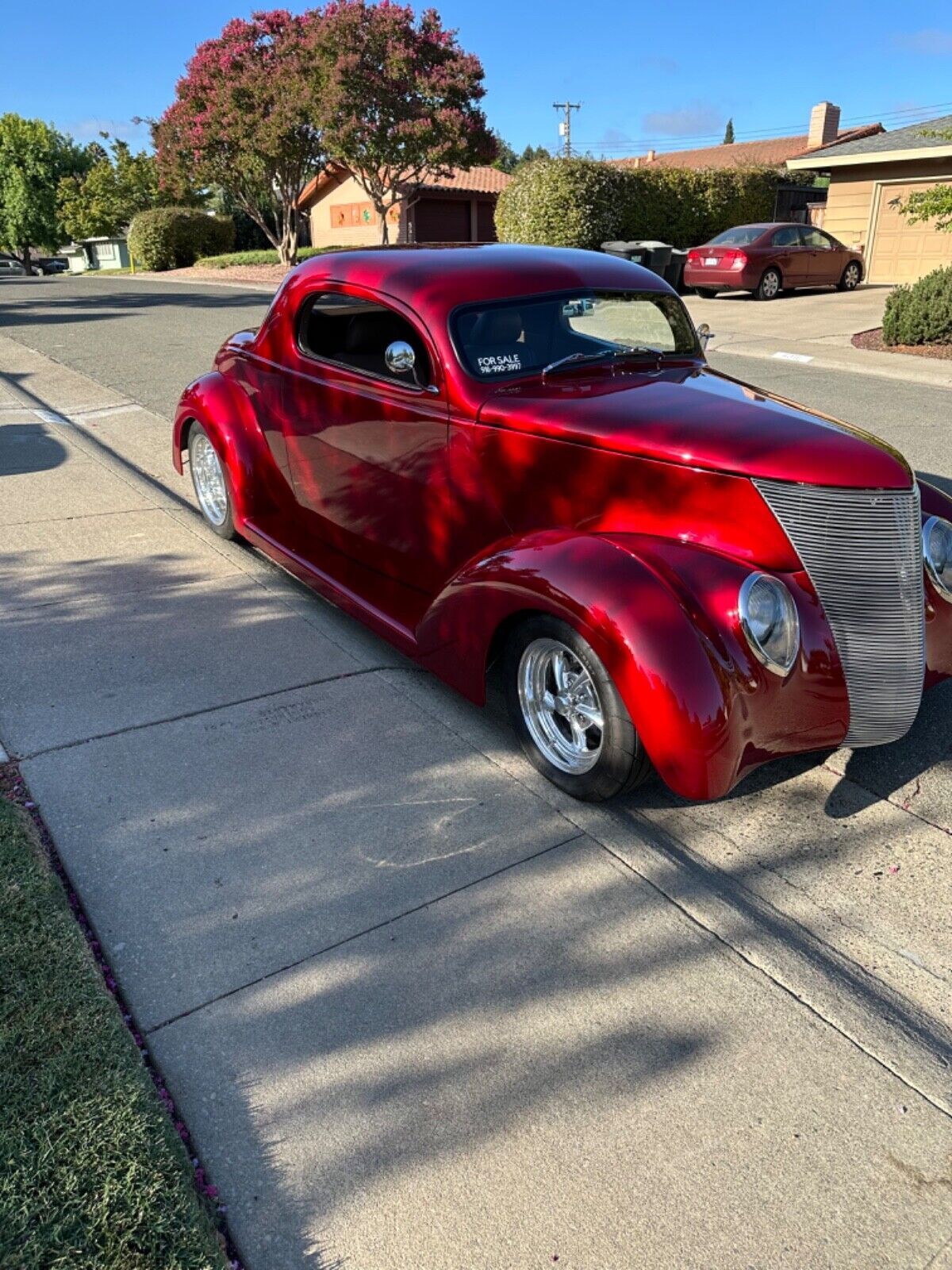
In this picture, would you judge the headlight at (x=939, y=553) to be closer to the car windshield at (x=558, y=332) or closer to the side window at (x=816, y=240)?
the car windshield at (x=558, y=332)

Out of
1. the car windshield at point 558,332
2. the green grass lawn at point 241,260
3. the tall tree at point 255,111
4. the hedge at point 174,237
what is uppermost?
the tall tree at point 255,111

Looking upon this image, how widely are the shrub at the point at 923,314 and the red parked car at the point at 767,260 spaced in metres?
5.96

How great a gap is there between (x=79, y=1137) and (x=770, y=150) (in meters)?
50.5

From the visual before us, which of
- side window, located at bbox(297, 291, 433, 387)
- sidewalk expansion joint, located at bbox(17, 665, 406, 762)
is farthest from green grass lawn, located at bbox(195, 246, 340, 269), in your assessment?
sidewalk expansion joint, located at bbox(17, 665, 406, 762)

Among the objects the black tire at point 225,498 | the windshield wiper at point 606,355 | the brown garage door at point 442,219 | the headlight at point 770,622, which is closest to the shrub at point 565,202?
the brown garage door at point 442,219

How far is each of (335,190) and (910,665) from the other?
45.9 m

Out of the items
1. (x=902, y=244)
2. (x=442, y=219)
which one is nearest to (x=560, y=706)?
(x=902, y=244)

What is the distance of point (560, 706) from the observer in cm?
331

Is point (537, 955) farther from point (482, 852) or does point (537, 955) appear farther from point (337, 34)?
point (337, 34)

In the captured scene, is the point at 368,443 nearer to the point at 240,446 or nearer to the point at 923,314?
the point at 240,446

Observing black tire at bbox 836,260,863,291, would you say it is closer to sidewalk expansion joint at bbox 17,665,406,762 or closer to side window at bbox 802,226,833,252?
side window at bbox 802,226,833,252

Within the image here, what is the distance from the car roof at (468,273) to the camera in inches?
150

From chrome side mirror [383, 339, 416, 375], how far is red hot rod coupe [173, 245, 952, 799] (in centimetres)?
1

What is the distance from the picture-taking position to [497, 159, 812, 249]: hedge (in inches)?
912
